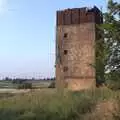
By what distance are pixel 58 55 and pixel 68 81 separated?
14.7 ft

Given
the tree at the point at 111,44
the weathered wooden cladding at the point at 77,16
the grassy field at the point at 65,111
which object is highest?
the weathered wooden cladding at the point at 77,16

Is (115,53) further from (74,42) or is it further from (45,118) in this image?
(74,42)

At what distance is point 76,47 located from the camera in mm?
53031

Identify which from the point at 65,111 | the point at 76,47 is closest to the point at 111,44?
the point at 65,111

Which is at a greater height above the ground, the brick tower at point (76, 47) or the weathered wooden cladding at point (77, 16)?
the weathered wooden cladding at point (77, 16)

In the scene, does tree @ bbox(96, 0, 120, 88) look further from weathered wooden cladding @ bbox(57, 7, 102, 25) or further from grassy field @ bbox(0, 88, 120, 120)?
weathered wooden cladding @ bbox(57, 7, 102, 25)

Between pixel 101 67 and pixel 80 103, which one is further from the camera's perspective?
pixel 80 103

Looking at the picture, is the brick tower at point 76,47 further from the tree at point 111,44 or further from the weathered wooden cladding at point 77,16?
the tree at point 111,44

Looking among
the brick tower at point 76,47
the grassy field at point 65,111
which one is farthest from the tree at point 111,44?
the brick tower at point 76,47

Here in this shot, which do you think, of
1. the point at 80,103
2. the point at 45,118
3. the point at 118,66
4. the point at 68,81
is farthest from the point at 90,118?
the point at 68,81

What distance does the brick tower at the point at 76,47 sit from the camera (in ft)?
172

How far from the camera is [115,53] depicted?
578 inches

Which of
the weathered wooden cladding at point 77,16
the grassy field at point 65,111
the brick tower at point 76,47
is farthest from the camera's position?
the weathered wooden cladding at point 77,16

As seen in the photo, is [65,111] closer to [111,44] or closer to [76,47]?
[111,44]
